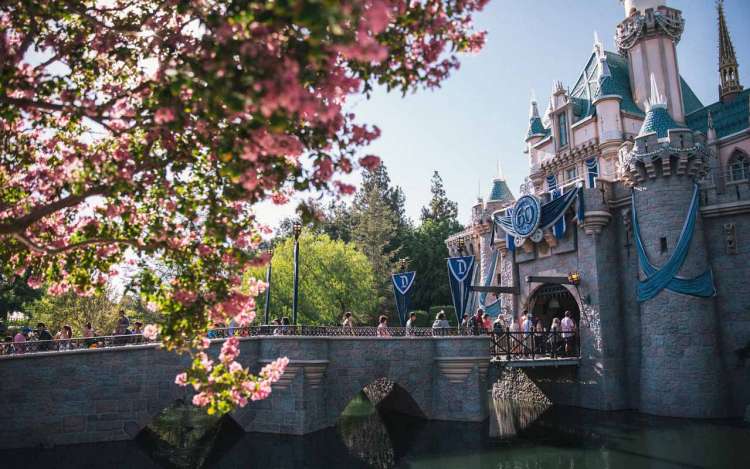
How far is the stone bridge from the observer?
1479 cm

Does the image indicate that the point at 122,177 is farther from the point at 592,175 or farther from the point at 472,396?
the point at 592,175

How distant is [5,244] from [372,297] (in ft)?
98.1

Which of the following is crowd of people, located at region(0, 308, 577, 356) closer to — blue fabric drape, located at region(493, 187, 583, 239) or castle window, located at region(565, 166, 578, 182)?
blue fabric drape, located at region(493, 187, 583, 239)

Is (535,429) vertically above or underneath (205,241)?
underneath

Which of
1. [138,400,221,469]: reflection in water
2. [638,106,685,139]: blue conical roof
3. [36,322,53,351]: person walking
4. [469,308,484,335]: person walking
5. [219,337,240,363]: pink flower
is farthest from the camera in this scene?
[638,106,685,139]: blue conical roof

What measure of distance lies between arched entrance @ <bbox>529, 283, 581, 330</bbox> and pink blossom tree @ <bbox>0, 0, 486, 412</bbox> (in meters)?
20.0

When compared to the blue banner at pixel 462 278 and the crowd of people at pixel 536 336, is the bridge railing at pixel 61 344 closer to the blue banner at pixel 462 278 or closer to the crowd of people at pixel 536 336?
the blue banner at pixel 462 278

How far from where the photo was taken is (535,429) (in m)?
17.8

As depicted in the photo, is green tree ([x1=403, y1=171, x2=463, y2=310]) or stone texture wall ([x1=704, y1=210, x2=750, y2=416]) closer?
stone texture wall ([x1=704, y1=210, x2=750, y2=416])

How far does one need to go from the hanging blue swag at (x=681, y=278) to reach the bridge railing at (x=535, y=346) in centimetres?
355

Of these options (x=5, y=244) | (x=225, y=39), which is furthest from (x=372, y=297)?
(x=225, y=39)

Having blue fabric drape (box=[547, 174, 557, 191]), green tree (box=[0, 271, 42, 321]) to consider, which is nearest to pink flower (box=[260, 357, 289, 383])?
blue fabric drape (box=[547, 174, 557, 191])

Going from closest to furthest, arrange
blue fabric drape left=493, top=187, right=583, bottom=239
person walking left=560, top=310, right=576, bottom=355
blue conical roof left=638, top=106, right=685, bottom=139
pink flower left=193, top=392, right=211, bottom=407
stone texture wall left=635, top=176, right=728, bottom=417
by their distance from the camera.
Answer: pink flower left=193, top=392, right=211, bottom=407
stone texture wall left=635, top=176, right=728, bottom=417
blue conical roof left=638, top=106, right=685, bottom=139
blue fabric drape left=493, top=187, right=583, bottom=239
person walking left=560, top=310, right=576, bottom=355

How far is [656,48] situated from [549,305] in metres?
14.5
